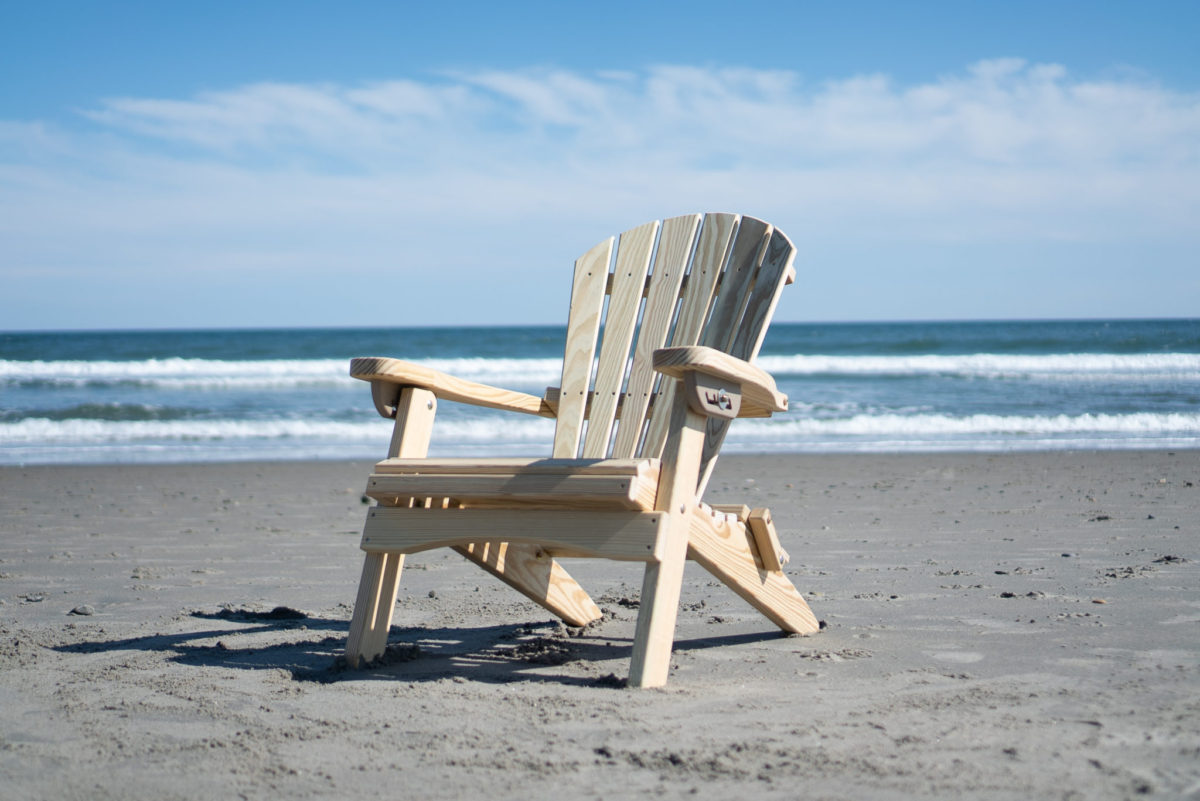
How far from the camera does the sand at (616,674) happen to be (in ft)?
5.67

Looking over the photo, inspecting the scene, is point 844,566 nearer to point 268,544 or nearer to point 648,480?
point 648,480

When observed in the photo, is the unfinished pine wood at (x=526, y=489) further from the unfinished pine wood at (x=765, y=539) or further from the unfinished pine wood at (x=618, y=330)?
the unfinished pine wood at (x=618, y=330)

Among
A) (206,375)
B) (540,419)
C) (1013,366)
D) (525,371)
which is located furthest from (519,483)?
(1013,366)

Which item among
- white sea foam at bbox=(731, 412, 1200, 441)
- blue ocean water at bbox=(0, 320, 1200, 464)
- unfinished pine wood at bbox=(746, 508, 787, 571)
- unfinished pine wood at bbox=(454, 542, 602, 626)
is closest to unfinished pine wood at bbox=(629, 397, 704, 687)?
unfinished pine wood at bbox=(746, 508, 787, 571)

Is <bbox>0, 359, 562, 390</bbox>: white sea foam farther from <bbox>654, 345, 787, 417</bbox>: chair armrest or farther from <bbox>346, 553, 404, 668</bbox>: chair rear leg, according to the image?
<bbox>654, 345, 787, 417</bbox>: chair armrest

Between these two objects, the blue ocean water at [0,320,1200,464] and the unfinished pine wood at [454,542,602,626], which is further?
the blue ocean water at [0,320,1200,464]

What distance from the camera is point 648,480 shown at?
2217 mm

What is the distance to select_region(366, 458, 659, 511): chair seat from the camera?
7.15 ft

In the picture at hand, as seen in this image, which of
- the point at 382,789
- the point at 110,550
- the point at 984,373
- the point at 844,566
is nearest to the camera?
the point at 382,789

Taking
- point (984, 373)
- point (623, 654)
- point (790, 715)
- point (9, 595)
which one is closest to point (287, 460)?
point (9, 595)

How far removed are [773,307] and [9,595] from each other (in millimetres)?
2849

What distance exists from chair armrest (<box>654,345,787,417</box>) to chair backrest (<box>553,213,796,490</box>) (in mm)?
395

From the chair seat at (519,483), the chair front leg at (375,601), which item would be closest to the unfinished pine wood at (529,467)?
the chair seat at (519,483)

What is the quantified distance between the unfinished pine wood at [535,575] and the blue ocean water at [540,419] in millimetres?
5755
